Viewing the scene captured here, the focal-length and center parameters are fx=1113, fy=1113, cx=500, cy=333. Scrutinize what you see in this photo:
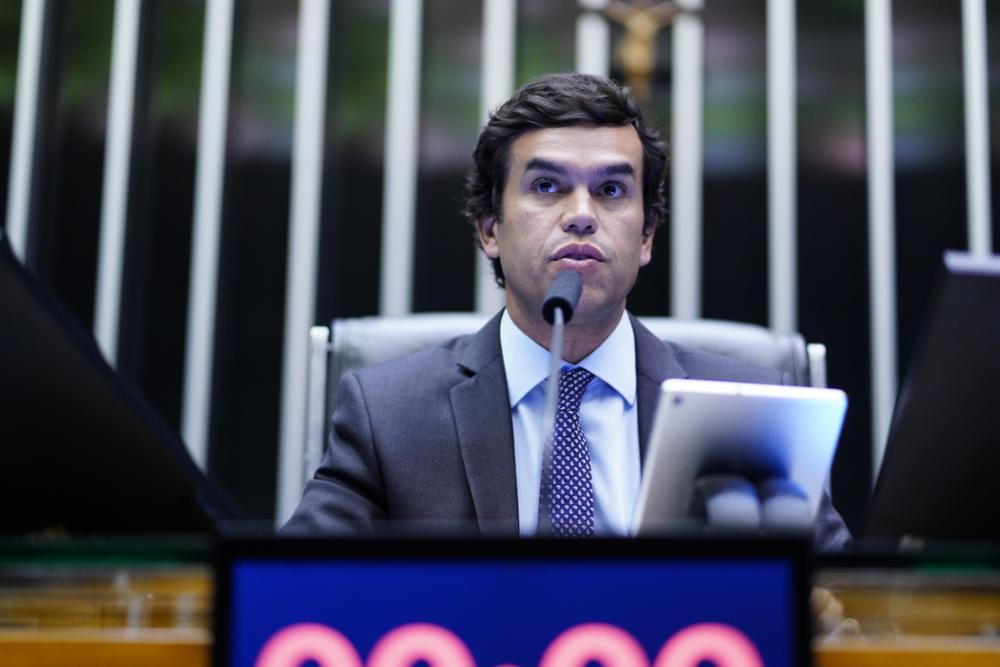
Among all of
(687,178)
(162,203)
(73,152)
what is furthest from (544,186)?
(73,152)

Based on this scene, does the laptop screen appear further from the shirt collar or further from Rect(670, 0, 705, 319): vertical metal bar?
Rect(670, 0, 705, 319): vertical metal bar

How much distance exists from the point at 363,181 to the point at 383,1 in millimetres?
456

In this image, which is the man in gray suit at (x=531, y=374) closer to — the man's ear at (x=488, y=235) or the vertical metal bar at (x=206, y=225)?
the man's ear at (x=488, y=235)

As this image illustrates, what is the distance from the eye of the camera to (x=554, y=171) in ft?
5.57

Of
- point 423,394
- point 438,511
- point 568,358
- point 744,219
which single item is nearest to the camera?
point 438,511

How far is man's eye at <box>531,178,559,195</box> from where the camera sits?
1.71 m

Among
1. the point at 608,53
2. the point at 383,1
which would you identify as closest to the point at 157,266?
the point at 383,1

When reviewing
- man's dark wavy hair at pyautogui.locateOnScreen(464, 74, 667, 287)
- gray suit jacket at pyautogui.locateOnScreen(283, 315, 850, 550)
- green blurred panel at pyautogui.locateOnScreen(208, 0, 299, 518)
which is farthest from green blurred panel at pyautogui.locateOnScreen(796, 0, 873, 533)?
green blurred panel at pyautogui.locateOnScreen(208, 0, 299, 518)

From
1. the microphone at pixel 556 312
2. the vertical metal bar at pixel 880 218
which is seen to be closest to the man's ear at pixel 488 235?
the microphone at pixel 556 312

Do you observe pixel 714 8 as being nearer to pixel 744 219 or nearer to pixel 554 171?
pixel 744 219

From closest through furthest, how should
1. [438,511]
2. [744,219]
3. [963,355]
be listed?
1. [963,355]
2. [438,511]
3. [744,219]

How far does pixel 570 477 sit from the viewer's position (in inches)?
60.2

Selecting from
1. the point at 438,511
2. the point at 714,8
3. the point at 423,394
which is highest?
the point at 714,8

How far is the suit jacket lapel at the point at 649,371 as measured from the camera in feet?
5.28
